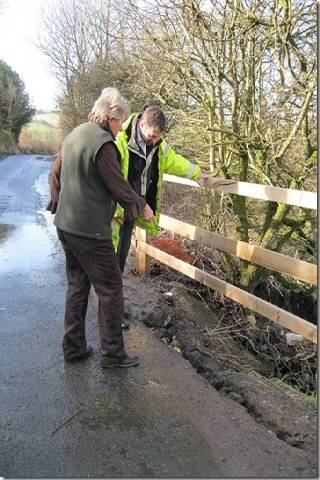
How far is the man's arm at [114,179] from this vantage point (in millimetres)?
3242

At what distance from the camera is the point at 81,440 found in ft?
9.15

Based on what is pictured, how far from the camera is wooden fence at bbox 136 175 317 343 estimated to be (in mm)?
A: 3639

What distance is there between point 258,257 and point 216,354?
0.99 m

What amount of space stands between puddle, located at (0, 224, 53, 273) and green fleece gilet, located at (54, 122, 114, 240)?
3.12 meters

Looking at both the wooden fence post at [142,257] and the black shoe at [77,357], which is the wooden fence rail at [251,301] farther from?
the black shoe at [77,357]

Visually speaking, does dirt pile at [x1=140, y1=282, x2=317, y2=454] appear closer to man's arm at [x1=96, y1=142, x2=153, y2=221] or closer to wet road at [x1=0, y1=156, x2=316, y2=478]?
wet road at [x1=0, y1=156, x2=316, y2=478]

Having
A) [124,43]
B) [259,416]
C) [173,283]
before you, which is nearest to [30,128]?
[124,43]

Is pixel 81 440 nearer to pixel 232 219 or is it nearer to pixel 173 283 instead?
pixel 173 283

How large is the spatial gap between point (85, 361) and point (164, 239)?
3.30m

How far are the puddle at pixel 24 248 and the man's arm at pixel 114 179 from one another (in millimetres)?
3339

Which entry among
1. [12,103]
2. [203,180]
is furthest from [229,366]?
[12,103]

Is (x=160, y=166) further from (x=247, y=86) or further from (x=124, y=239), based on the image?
(x=247, y=86)

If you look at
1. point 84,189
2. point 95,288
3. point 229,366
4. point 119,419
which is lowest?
point 229,366

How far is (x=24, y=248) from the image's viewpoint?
7426 millimetres
